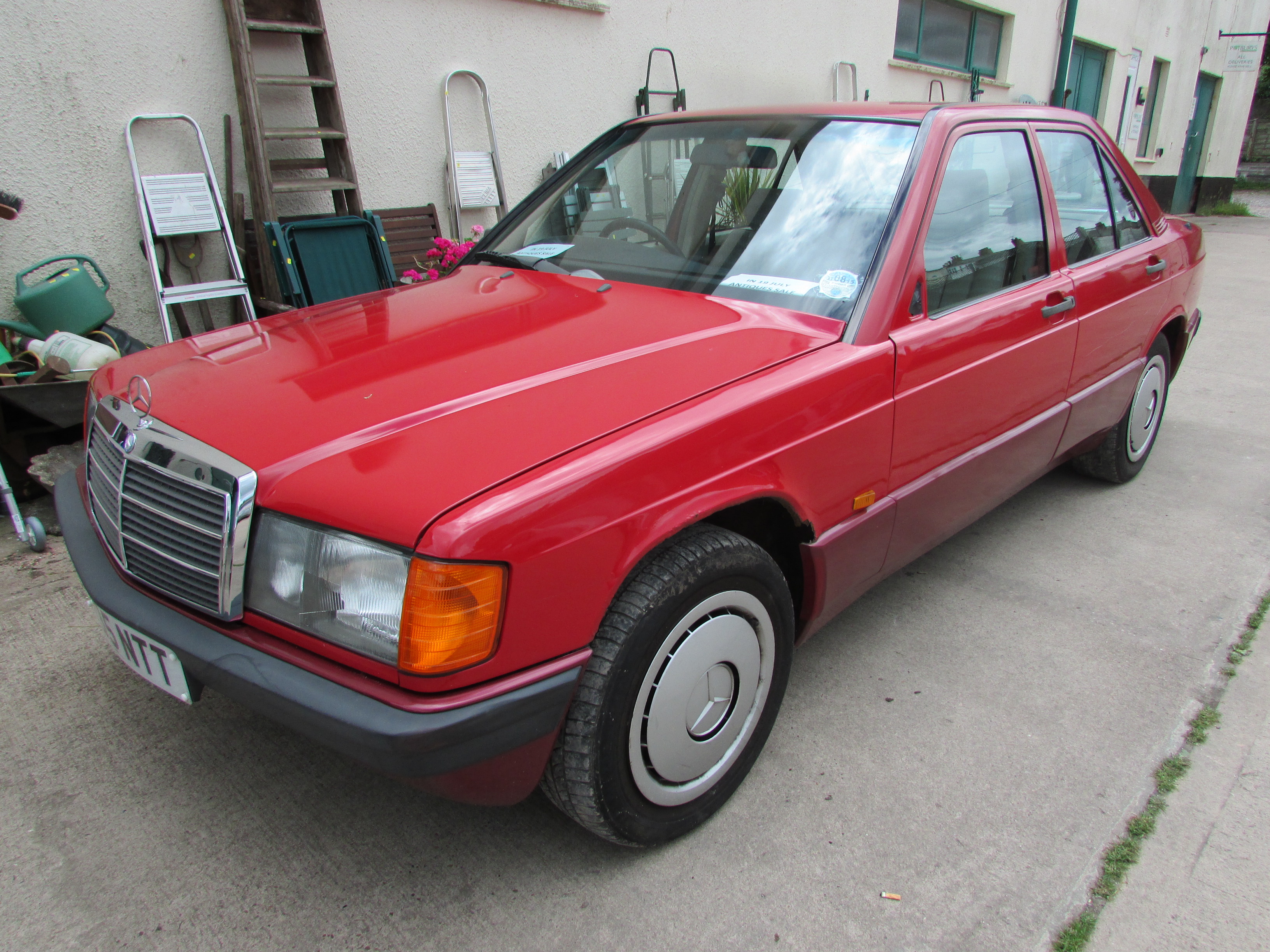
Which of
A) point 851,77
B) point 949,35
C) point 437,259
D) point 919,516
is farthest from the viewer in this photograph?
point 949,35

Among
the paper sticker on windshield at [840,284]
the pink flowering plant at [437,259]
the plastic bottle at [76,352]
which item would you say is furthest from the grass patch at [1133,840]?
the plastic bottle at [76,352]

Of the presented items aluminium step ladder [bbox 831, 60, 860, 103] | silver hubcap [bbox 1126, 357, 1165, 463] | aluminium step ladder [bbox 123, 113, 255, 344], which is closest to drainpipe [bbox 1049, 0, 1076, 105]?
aluminium step ladder [bbox 831, 60, 860, 103]

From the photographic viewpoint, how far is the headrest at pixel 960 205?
2.23m

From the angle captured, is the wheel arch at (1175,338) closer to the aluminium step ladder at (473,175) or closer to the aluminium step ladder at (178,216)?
the aluminium step ladder at (473,175)

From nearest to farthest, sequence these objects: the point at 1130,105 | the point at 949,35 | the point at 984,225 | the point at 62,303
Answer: the point at 984,225, the point at 62,303, the point at 949,35, the point at 1130,105

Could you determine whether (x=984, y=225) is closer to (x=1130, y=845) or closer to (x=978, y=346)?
(x=978, y=346)

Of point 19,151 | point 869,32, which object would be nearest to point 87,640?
point 19,151

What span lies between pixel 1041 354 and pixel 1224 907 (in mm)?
1569

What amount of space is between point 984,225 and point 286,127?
12.8 ft

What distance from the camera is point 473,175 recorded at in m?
5.45

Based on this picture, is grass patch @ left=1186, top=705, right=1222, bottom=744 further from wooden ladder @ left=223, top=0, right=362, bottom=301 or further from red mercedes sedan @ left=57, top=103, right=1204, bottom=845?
wooden ladder @ left=223, top=0, right=362, bottom=301

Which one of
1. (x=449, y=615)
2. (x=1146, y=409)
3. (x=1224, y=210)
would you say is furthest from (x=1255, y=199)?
(x=449, y=615)

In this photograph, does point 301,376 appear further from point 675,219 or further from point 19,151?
point 19,151

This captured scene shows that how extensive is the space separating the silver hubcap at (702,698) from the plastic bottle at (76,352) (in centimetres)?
289
